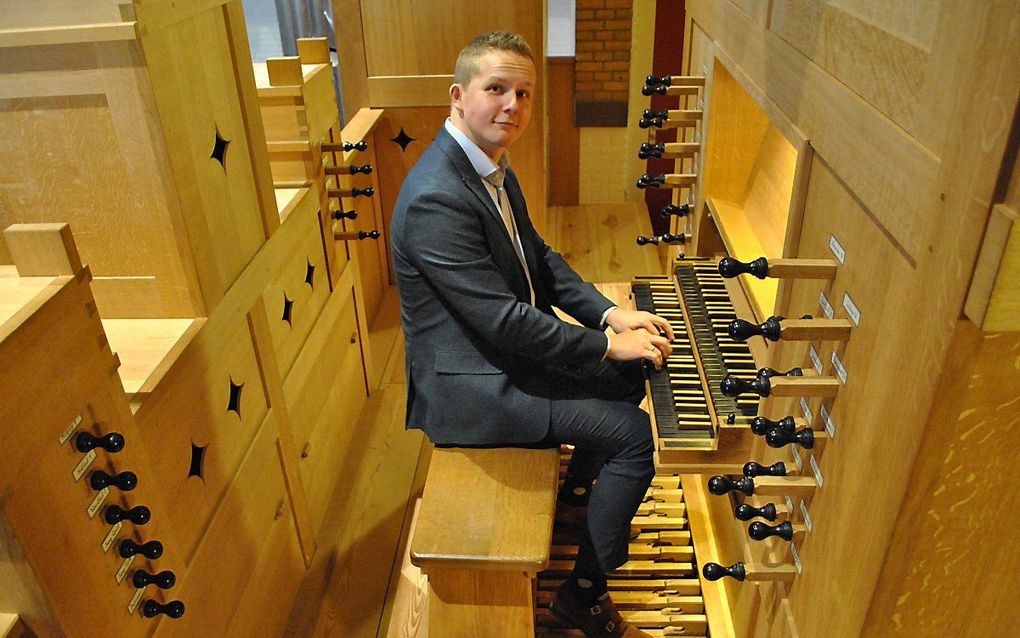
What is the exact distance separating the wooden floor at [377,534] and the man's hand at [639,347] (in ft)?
Answer: 3.35

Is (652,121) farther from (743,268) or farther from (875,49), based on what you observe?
(875,49)

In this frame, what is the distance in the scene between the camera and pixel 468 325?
2.01m

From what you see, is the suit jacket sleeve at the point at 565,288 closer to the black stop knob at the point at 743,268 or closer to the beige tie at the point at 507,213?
the beige tie at the point at 507,213

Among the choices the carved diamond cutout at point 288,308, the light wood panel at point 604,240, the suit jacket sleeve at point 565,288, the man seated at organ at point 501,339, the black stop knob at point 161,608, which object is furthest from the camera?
the light wood panel at point 604,240

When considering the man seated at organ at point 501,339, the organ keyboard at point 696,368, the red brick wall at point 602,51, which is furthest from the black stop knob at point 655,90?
the red brick wall at point 602,51

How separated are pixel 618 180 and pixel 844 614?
181 inches

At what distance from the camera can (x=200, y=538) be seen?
1.82 metres

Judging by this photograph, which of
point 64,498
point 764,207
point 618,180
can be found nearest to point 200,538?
point 64,498

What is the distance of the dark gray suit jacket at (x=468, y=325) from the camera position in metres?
1.87

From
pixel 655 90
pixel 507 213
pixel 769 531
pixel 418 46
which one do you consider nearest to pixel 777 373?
pixel 769 531

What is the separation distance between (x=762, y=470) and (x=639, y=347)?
0.53 metres

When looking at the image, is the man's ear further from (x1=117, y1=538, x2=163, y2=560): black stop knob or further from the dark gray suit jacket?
(x1=117, y1=538, x2=163, y2=560): black stop knob

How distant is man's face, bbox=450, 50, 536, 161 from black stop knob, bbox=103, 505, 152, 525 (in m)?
1.16

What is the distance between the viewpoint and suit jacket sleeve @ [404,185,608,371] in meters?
1.86
